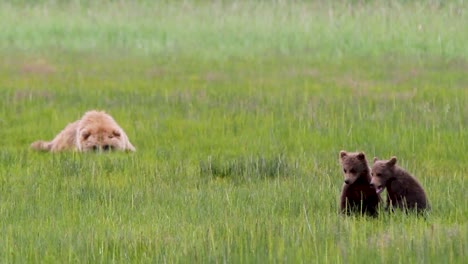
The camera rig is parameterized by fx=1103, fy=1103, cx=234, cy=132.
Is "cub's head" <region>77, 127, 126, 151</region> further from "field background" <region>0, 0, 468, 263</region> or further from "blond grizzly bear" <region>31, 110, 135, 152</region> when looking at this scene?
"field background" <region>0, 0, 468, 263</region>

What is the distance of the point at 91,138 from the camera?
41.9 ft

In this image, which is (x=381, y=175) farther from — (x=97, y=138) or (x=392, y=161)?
(x=97, y=138)

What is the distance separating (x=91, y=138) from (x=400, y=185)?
565 cm

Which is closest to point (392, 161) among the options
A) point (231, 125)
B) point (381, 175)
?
point (381, 175)

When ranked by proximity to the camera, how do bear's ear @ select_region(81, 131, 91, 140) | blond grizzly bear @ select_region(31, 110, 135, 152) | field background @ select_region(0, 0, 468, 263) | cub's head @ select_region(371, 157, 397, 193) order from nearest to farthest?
field background @ select_region(0, 0, 468, 263)
cub's head @ select_region(371, 157, 397, 193)
blond grizzly bear @ select_region(31, 110, 135, 152)
bear's ear @ select_region(81, 131, 91, 140)

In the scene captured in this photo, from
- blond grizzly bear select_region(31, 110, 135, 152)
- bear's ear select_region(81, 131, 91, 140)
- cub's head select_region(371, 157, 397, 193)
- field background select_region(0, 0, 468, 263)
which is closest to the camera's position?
field background select_region(0, 0, 468, 263)

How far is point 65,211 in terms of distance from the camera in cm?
830

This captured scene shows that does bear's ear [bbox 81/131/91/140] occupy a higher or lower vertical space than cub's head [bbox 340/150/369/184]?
higher

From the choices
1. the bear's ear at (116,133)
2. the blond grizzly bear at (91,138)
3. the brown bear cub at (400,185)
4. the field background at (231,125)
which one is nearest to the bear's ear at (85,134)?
the blond grizzly bear at (91,138)

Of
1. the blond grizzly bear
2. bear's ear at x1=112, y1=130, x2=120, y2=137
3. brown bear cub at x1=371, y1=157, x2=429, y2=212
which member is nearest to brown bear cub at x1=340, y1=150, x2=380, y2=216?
brown bear cub at x1=371, y1=157, x2=429, y2=212

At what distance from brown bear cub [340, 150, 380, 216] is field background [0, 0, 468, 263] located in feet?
0.83

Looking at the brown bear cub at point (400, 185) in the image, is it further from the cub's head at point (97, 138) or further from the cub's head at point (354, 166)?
the cub's head at point (97, 138)

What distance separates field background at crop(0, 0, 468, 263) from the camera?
684cm

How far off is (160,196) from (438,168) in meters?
3.17
